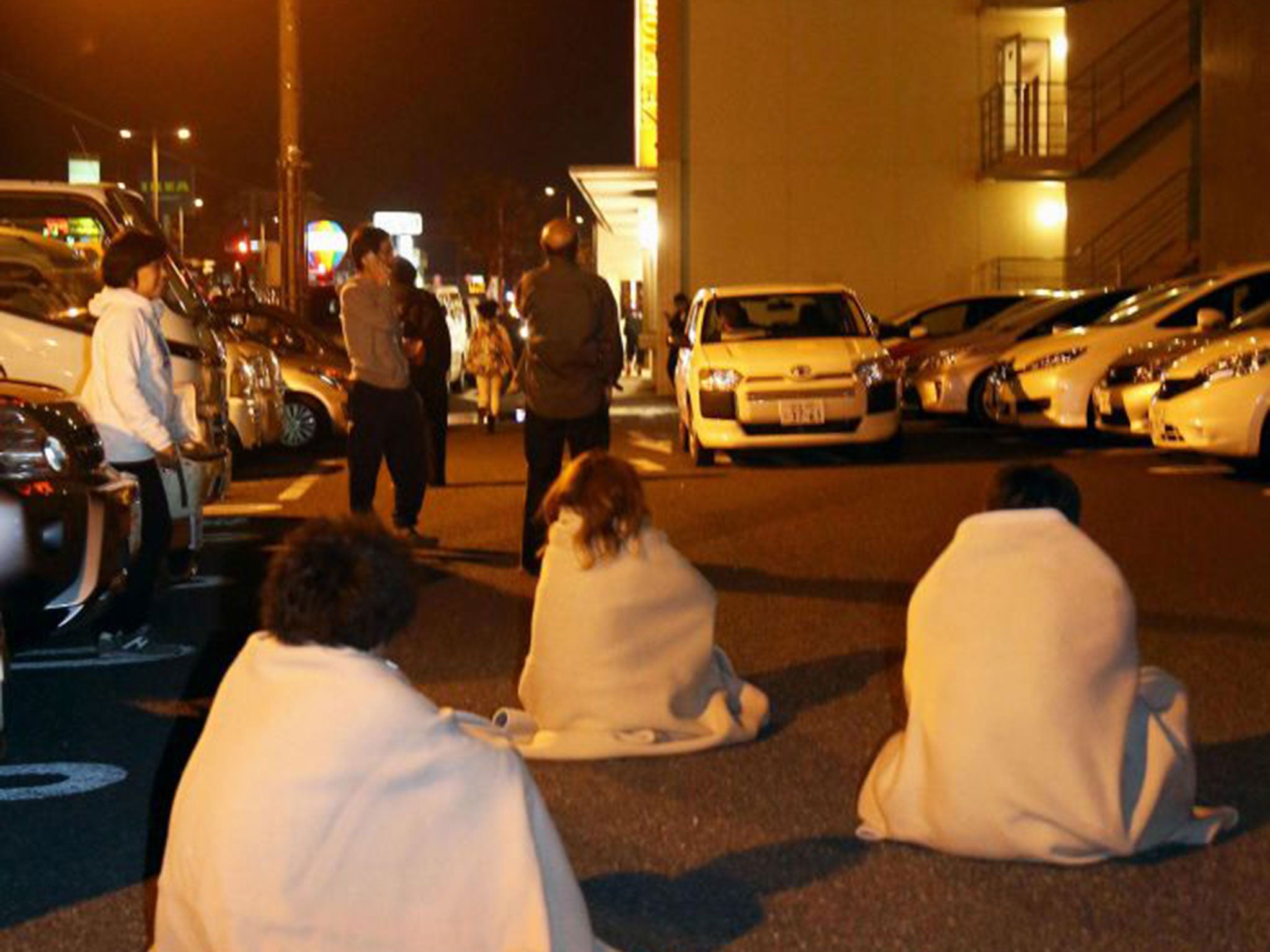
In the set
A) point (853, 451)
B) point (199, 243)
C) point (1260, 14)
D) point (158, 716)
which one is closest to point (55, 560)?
point (158, 716)

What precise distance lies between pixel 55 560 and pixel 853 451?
11941 millimetres

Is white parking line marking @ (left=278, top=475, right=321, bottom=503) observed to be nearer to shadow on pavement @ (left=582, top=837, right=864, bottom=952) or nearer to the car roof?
the car roof

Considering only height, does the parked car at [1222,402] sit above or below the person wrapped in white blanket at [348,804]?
above

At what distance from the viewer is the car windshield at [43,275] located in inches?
489

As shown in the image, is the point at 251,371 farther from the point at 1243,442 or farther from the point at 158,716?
the point at 158,716

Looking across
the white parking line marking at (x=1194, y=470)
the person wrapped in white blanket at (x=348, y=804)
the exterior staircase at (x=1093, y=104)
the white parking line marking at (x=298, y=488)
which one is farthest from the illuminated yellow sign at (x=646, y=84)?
the person wrapped in white blanket at (x=348, y=804)

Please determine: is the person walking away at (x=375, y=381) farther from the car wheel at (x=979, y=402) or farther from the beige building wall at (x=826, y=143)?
the beige building wall at (x=826, y=143)

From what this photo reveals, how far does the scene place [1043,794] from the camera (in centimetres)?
551

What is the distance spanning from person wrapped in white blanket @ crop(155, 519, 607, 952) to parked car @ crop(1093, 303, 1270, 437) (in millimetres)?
12663

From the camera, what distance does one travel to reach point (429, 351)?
15594mm

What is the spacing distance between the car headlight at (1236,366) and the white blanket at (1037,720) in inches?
360

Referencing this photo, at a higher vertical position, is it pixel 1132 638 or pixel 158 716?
pixel 1132 638

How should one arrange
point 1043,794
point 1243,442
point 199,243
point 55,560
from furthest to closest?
point 199,243
point 1243,442
point 55,560
point 1043,794

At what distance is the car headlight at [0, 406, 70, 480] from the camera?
7.77 meters
